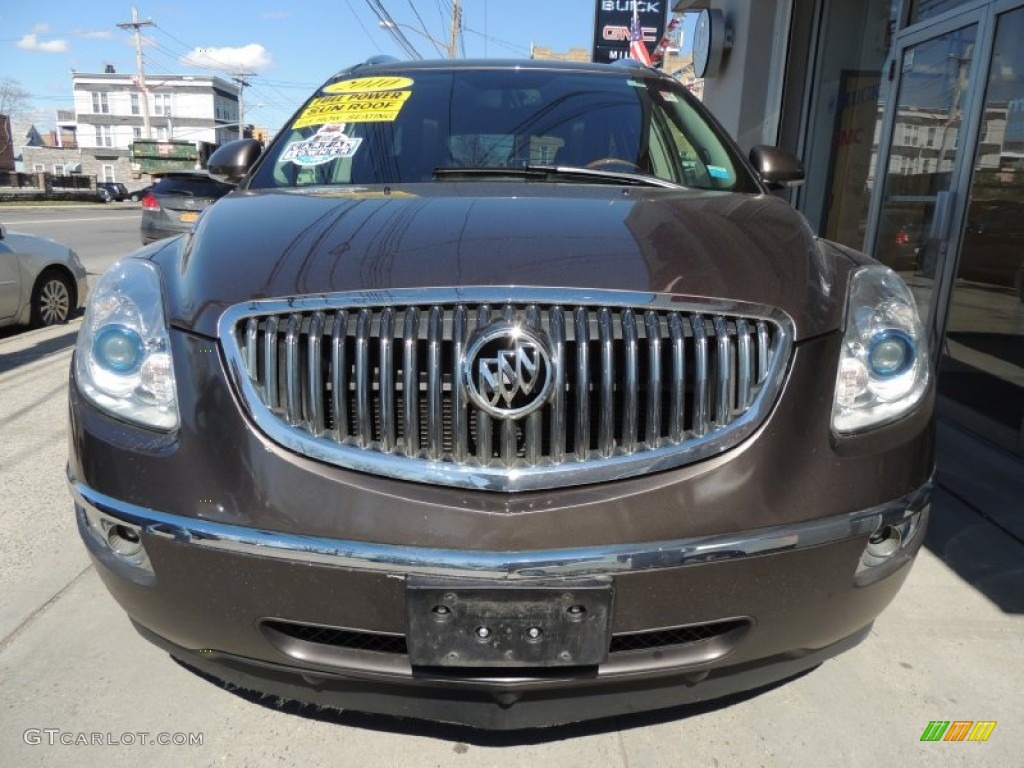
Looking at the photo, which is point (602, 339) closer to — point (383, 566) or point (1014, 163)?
point (383, 566)

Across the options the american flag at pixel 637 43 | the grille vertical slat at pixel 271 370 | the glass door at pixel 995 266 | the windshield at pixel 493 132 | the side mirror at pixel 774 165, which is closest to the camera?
the grille vertical slat at pixel 271 370

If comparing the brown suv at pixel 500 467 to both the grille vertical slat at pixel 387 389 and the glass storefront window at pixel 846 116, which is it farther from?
the glass storefront window at pixel 846 116

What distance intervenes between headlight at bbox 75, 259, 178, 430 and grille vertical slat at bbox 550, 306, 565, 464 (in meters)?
0.79

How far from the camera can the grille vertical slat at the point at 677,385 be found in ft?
5.06

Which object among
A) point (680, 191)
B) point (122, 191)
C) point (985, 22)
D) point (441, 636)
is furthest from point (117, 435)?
point (122, 191)

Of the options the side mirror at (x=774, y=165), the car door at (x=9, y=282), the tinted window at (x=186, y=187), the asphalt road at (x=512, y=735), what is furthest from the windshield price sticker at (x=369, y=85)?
the tinted window at (x=186, y=187)

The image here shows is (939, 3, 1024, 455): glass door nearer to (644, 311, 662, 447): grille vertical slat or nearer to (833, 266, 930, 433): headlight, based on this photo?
(833, 266, 930, 433): headlight

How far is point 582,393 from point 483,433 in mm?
216

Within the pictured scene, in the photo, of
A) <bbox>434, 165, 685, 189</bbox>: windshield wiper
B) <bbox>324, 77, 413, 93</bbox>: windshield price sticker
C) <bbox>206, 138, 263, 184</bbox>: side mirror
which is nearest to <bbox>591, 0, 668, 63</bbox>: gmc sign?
<bbox>324, 77, 413, 93</bbox>: windshield price sticker

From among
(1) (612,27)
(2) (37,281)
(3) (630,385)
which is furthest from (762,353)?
(1) (612,27)

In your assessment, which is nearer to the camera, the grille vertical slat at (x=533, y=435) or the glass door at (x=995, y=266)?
the grille vertical slat at (x=533, y=435)

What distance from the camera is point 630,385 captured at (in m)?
1.53

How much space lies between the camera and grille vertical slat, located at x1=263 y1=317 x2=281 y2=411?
156cm

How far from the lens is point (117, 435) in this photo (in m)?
1.60
